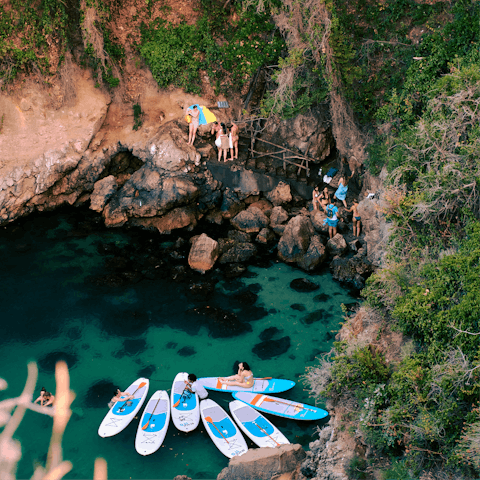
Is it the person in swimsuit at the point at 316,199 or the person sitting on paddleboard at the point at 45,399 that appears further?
the person in swimsuit at the point at 316,199

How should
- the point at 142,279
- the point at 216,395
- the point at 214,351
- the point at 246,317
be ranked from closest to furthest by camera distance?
the point at 216,395 → the point at 214,351 → the point at 246,317 → the point at 142,279

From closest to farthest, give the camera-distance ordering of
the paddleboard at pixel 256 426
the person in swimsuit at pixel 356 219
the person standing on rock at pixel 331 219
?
1. the paddleboard at pixel 256 426
2. the person in swimsuit at pixel 356 219
3. the person standing on rock at pixel 331 219

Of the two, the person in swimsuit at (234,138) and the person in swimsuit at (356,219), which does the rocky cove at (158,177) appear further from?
the person in swimsuit at (234,138)

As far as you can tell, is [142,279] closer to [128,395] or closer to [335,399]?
[128,395]

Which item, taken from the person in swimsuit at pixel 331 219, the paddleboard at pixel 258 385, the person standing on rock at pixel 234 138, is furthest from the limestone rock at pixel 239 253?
the paddleboard at pixel 258 385

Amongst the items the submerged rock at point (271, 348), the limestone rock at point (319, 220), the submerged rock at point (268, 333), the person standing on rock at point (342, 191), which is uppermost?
the person standing on rock at point (342, 191)

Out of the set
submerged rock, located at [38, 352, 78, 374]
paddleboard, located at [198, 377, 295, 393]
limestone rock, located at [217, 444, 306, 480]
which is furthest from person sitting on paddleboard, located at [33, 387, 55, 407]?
limestone rock, located at [217, 444, 306, 480]

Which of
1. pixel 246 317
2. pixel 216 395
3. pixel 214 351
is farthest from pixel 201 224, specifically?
pixel 216 395
